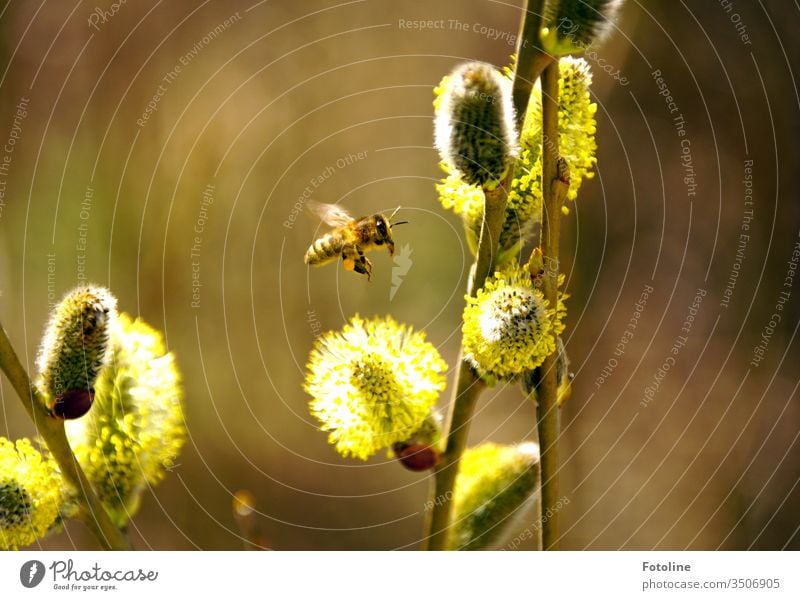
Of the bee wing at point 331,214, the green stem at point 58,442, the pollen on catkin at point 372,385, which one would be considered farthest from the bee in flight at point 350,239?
the green stem at point 58,442

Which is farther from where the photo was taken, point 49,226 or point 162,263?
point 162,263

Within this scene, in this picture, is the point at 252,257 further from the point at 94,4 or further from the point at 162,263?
the point at 94,4

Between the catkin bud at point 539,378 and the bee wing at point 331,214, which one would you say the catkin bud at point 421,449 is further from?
the bee wing at point 331,214

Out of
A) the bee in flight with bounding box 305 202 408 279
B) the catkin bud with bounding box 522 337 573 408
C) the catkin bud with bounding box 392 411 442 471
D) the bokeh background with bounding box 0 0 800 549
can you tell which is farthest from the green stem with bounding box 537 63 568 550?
the bokeh background with bounding box 0 0 800 549

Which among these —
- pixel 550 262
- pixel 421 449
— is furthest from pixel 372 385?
pixel 550 262

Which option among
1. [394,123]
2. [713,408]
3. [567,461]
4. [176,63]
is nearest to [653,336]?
[713,408]
